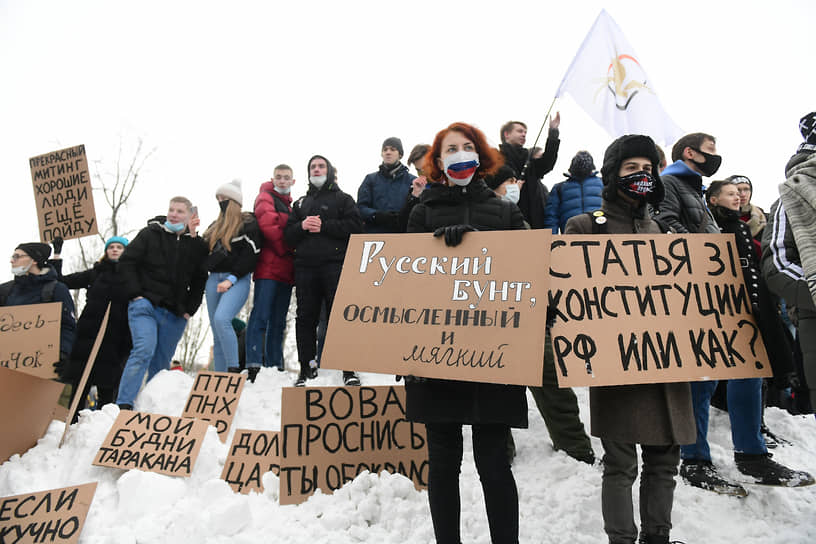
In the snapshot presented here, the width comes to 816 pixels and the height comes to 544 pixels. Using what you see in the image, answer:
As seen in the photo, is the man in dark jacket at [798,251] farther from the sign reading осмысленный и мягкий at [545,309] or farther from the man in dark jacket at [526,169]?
the man in dark jacket at [526,169]

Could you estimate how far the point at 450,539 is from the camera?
8.18ft

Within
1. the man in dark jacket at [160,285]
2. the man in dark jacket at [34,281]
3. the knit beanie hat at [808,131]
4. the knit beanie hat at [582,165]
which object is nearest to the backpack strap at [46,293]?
the man in dark jacket at [34,281]

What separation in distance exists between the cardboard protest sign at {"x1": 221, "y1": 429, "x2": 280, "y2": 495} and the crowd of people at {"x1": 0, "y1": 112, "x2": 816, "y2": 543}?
1.36 metres

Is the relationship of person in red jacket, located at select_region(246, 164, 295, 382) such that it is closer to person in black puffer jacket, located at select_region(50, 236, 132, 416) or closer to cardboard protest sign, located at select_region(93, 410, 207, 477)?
person in black puffer jacket, located at select_region(50, 236, 132, 416)

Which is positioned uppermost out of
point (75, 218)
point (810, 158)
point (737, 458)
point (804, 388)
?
point (75, 218)

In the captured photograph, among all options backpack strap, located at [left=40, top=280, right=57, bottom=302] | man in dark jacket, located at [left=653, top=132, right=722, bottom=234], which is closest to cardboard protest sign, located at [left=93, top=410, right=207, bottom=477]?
backpack strap, located at [left=40, top=280, right=57, bottom=302]

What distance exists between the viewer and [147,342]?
5332mm

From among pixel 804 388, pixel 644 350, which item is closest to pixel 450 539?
pixel 644 350

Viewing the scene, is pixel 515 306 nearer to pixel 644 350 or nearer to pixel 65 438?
pixel 644 350

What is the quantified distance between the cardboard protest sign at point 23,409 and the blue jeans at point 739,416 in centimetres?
510

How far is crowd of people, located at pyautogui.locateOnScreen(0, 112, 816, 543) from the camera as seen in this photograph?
2.56m

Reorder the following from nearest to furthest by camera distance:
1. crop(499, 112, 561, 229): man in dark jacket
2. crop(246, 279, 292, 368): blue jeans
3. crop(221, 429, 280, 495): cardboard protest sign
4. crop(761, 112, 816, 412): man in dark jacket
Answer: crop(761, 112, 816, 412): man in dark jacket < crop(221, 429, 280, 495): cardboard protest sign < crop(499, 112, 561, 229): man in dark jacket < crop(246, 279, 292, 368): blue jeans

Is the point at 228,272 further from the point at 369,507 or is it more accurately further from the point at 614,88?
the point at 614,88

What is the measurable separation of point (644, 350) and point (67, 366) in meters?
5.88
